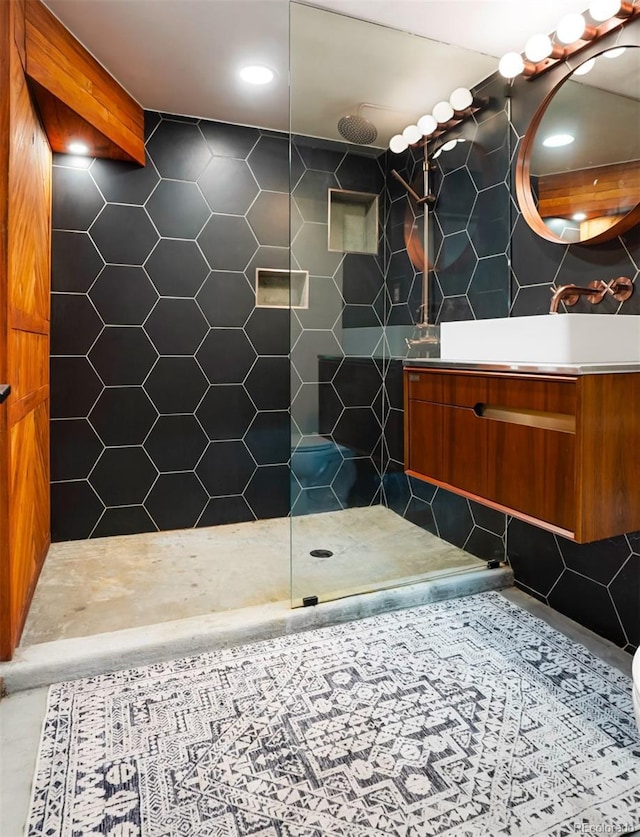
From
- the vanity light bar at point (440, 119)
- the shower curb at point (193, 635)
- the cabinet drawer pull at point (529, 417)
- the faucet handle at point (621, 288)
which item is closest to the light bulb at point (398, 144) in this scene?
the vanity light bar at point (440, 119)

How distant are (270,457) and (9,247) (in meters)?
1.74

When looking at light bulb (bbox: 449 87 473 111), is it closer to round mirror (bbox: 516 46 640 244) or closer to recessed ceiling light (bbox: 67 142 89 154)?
round mirror (bbox: 516 46 640 244)

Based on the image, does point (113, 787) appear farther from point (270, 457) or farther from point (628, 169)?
point (628, 169)

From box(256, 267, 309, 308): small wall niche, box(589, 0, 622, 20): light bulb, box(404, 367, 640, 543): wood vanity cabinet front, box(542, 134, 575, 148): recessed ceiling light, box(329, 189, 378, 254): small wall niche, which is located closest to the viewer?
box(404, 367, 640, 543): wood vanity cabinet front

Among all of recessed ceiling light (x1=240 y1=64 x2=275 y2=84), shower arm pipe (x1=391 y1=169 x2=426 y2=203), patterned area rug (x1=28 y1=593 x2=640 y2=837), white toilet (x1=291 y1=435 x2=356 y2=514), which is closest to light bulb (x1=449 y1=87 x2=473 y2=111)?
shower arm pipe (x1=391 y1=169 x2=426 y2=203)

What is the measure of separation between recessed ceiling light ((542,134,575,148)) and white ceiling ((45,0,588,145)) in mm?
390

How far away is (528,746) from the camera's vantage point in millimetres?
1328

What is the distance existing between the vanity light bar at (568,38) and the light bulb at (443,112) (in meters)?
0.23

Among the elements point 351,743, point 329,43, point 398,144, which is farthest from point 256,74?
point 351,743

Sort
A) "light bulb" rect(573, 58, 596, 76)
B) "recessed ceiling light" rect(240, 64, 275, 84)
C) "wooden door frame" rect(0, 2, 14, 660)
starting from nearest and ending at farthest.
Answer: "wooden door frame" rect(0, 2, 14, 660) → "light bulb" rect(573, 58, 596, 76) → "recessed ceiling light" rect(240, 64, 275, 84)

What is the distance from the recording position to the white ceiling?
73.7 inches

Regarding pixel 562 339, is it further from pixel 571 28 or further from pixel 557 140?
pixel 571 28

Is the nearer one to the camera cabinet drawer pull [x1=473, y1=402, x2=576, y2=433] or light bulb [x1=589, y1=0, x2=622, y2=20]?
cabinet drawer pull [x1=473, y1=402, x2=576, y2=433]

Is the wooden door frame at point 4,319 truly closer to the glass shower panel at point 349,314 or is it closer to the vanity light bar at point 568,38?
the glass shower panel at point 349,314
